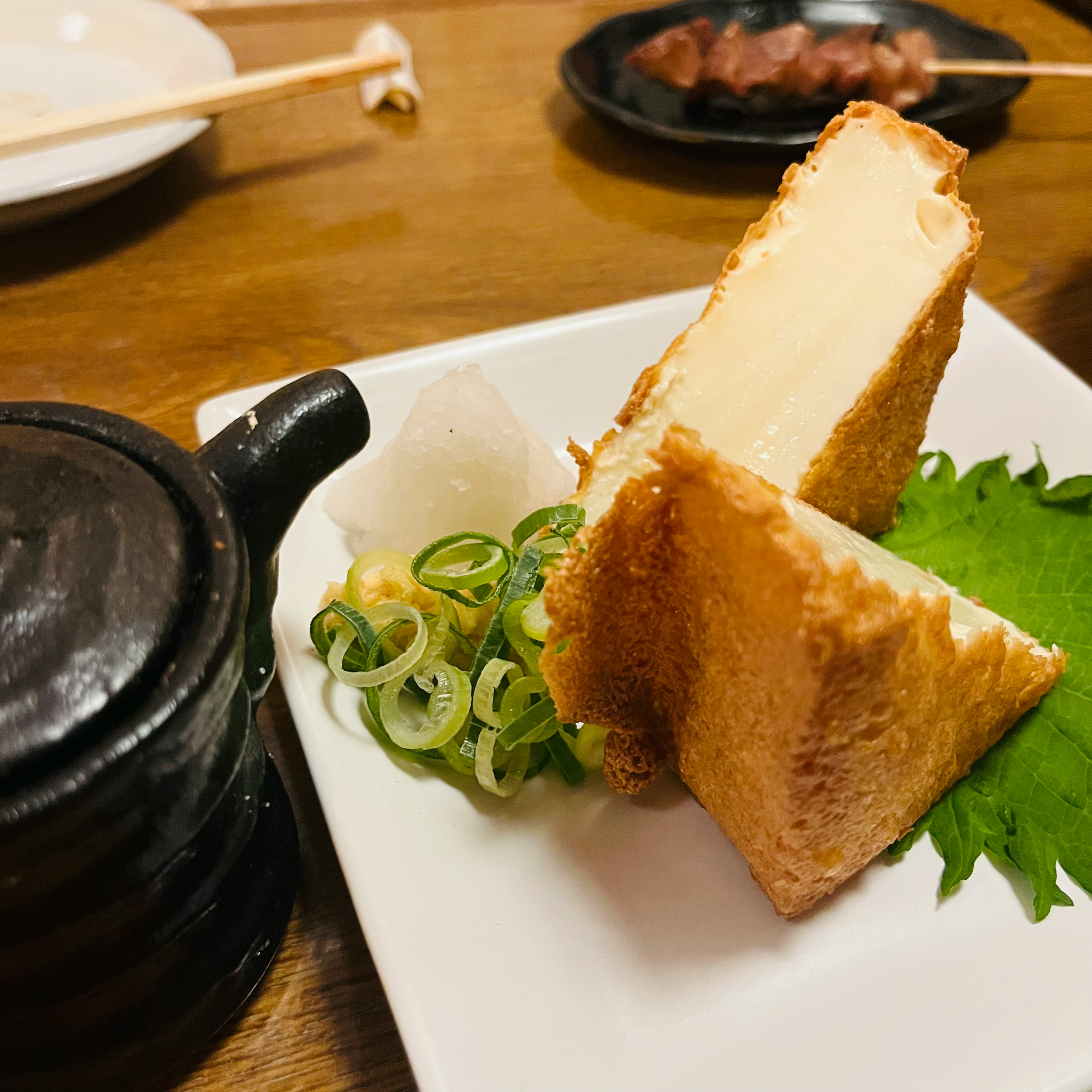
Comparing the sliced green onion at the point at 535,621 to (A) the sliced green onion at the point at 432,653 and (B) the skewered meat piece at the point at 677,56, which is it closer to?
(A) the sliced green onion at the point at 432,653

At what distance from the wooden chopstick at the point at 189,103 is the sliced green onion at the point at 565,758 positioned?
180 cm

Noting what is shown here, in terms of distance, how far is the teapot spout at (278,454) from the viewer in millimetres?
898

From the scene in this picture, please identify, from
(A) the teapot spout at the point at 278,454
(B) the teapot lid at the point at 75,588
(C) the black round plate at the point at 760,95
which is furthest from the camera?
(C) the black round plate at the point at 760,95

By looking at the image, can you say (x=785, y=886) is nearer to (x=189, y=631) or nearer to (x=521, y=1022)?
(x=521, y=1022)

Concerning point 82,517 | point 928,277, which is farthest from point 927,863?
point 82,517

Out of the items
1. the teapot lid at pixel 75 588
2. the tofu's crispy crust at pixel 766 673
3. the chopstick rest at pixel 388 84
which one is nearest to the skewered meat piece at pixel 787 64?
A: the chopstick rest at pixel 388 84

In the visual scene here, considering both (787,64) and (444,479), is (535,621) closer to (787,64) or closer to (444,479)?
(444,479)

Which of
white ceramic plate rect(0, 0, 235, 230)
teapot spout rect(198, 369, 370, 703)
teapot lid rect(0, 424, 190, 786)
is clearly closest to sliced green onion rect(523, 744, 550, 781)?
teapot spout rect(198, 369, 370, 703)

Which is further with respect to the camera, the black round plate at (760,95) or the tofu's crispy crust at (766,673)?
the black round plate at (760,95)

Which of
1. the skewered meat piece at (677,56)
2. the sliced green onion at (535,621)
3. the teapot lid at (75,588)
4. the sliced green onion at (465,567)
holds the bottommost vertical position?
the sliced green onion at (465,567)

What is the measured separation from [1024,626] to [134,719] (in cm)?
130

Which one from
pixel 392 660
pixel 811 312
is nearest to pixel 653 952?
pixel 392 660

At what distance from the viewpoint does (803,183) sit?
4.94 ft

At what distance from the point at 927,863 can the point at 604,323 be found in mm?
1120
